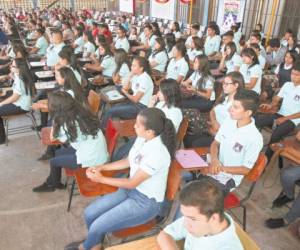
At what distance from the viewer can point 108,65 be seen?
5.30 m

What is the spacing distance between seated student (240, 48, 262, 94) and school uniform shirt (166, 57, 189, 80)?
3.01 feet

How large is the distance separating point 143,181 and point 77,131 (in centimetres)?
87

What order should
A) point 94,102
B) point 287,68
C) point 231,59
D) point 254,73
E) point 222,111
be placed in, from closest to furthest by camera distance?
point 222,111 → point 94,102 → point 254,73 → point 287,68 → point 231,59

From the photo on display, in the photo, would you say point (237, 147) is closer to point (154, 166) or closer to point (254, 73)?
point (154, 166)

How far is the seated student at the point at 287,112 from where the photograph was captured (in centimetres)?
353

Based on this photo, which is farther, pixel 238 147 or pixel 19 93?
pixel 19 93

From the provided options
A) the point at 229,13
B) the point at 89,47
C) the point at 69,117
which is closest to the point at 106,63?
the point at 89,47

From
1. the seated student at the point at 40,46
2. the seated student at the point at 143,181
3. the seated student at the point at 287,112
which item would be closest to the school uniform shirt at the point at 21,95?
the seated student at the point at 143,181

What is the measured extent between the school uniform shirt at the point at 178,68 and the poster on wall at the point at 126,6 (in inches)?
444

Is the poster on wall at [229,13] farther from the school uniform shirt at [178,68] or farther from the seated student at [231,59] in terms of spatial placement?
the school uniform shirt at [178,68]

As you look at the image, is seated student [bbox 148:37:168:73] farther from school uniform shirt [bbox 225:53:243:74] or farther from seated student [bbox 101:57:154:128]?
seated student [bbox 101:57:154:128]

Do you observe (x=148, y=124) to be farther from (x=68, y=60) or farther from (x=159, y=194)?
(x=68, y=60)

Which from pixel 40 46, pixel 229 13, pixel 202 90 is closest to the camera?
pixel 202 90

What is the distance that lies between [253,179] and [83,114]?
59.0 inches
